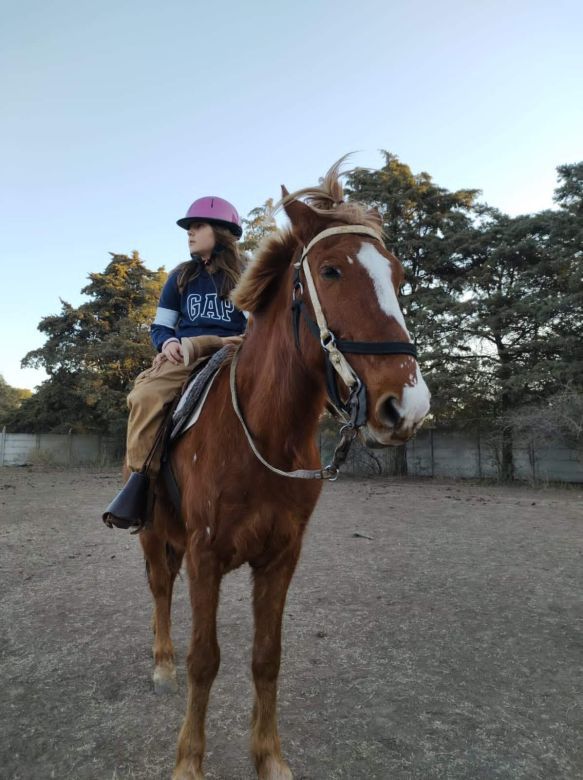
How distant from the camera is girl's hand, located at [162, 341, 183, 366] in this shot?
10.3 feet

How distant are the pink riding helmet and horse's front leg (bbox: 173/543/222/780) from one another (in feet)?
6.99

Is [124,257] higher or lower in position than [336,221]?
higher

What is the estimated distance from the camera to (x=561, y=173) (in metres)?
18.5

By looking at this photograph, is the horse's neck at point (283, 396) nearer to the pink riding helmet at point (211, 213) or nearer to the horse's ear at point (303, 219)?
the horse's ear at point (303, 219)

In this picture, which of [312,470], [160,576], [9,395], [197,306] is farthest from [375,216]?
[9,395]

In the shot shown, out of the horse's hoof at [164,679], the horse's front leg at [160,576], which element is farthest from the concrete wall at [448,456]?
the horse's hoof at [164,679]

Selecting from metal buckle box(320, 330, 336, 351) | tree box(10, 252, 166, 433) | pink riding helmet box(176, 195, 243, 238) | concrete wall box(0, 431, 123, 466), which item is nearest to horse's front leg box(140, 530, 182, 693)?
pink riding helmet box(176, 195, 243, 238)

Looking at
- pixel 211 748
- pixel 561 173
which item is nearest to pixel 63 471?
pixel 211 748

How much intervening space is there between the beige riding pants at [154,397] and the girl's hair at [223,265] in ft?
1.50

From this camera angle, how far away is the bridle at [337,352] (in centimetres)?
172

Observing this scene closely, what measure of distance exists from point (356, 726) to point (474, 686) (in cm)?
102

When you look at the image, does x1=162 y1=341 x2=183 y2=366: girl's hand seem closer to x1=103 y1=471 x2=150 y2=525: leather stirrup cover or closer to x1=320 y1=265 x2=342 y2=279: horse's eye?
x1=103 y1=471 x2=150 y2=525: leather stirrup cover

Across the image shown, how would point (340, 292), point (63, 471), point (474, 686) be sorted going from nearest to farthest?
point (340, 292) < point (474, 686) < point (63, 471)

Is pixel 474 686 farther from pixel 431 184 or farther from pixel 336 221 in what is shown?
pixel 431 184
